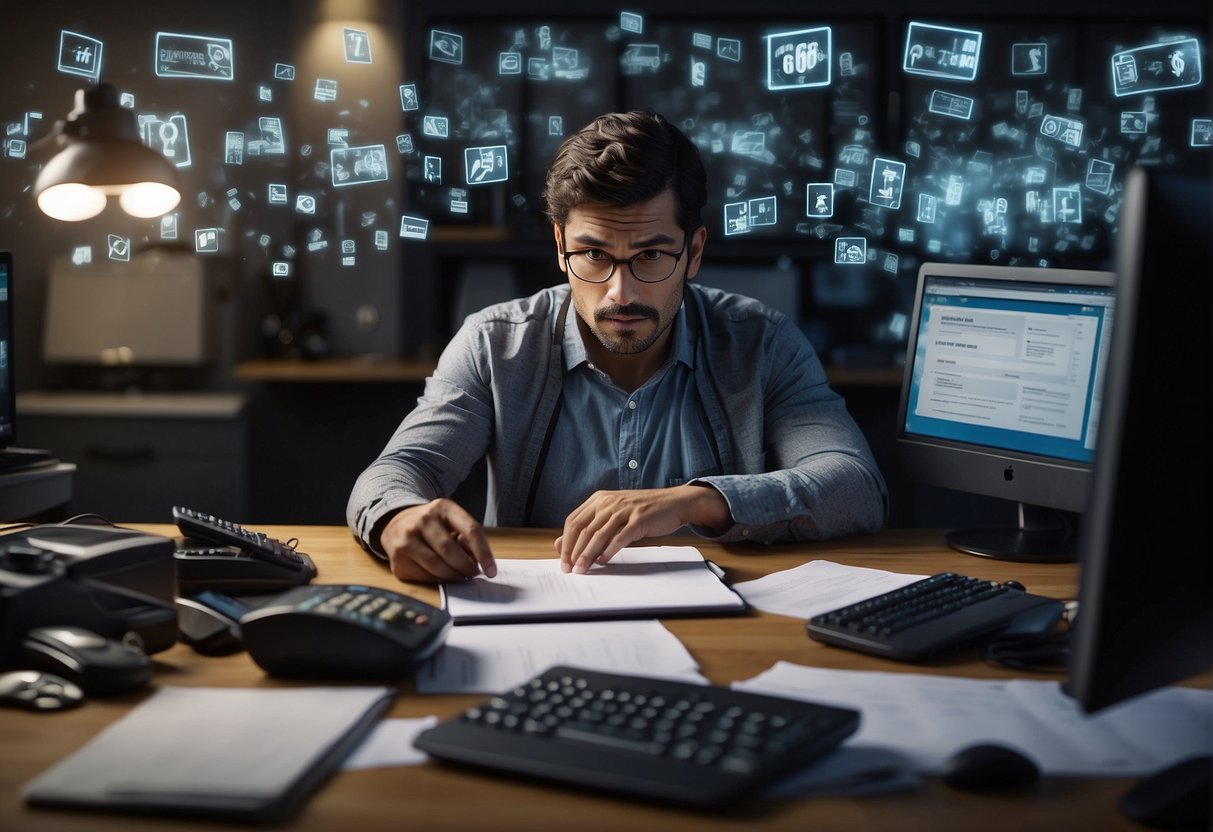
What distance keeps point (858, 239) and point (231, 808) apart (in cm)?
392

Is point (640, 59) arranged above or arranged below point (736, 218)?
above

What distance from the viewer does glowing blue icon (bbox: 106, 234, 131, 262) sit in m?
4.02

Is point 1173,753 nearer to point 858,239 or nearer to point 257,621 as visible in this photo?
point 257,621

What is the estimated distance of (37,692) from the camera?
0.86m

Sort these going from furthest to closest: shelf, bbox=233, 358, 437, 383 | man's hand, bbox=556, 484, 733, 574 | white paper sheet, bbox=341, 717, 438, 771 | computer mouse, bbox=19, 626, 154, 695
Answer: shelf, bbox=233, 358, 437, 383 → man's hand, bbox=556, 484, 733, 574 → computer mouse, bbox=19, 626, 154, 695 → white paper sheet, bbox=341, 717, 438, 771

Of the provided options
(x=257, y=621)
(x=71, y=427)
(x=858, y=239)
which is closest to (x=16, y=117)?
(x=71, y=427)

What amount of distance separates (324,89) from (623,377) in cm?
288

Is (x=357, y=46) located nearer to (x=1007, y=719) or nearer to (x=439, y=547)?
(x=439, y=547)

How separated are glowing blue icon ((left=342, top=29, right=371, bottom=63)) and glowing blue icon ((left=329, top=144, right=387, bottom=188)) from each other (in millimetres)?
343

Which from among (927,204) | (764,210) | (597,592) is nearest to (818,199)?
(764,210)

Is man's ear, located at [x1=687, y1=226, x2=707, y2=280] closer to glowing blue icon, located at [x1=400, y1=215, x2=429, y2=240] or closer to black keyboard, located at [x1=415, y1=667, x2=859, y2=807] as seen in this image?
black keyboard, located at [x1=415, y1=667, x2=859, y2=807]

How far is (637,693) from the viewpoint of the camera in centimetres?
81

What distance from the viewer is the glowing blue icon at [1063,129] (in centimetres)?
424

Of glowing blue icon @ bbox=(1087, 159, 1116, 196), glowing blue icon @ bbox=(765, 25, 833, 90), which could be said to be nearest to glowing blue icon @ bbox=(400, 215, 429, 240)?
glowing blue icon @ bbox=(765, 25, 833, 90)
